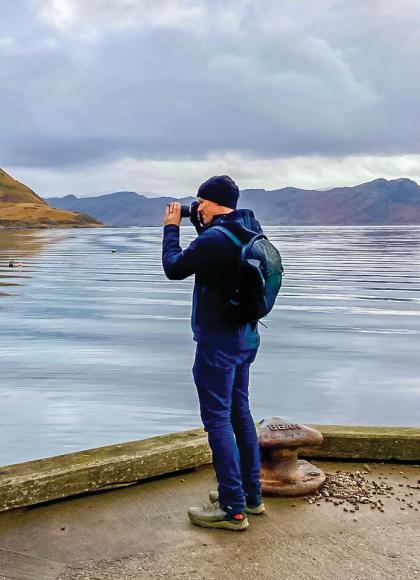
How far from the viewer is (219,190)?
4602 millimetres

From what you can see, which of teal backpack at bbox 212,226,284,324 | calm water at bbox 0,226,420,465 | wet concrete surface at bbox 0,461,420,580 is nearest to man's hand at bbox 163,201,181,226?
teal backpack at bbox 212,226,284,324

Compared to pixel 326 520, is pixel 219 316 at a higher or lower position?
→ higher

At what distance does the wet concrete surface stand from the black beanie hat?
1.98 m

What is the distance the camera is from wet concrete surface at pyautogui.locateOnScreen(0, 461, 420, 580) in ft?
13.5

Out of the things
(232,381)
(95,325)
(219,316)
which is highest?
(219,316)

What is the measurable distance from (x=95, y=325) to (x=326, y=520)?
15.4 metres

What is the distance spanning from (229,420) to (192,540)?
2.38 ft

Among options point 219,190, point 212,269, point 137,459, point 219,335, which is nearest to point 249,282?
point 212,269

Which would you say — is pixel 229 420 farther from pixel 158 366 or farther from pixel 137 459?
pixel 158 366

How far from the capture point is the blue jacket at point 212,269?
14.6 ft

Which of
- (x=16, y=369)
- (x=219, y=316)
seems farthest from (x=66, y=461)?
(x=16, y=369)

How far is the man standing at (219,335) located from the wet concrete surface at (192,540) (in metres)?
0.26

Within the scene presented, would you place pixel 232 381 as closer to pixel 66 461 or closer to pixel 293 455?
pixel 293 455

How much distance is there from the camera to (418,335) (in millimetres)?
18844
